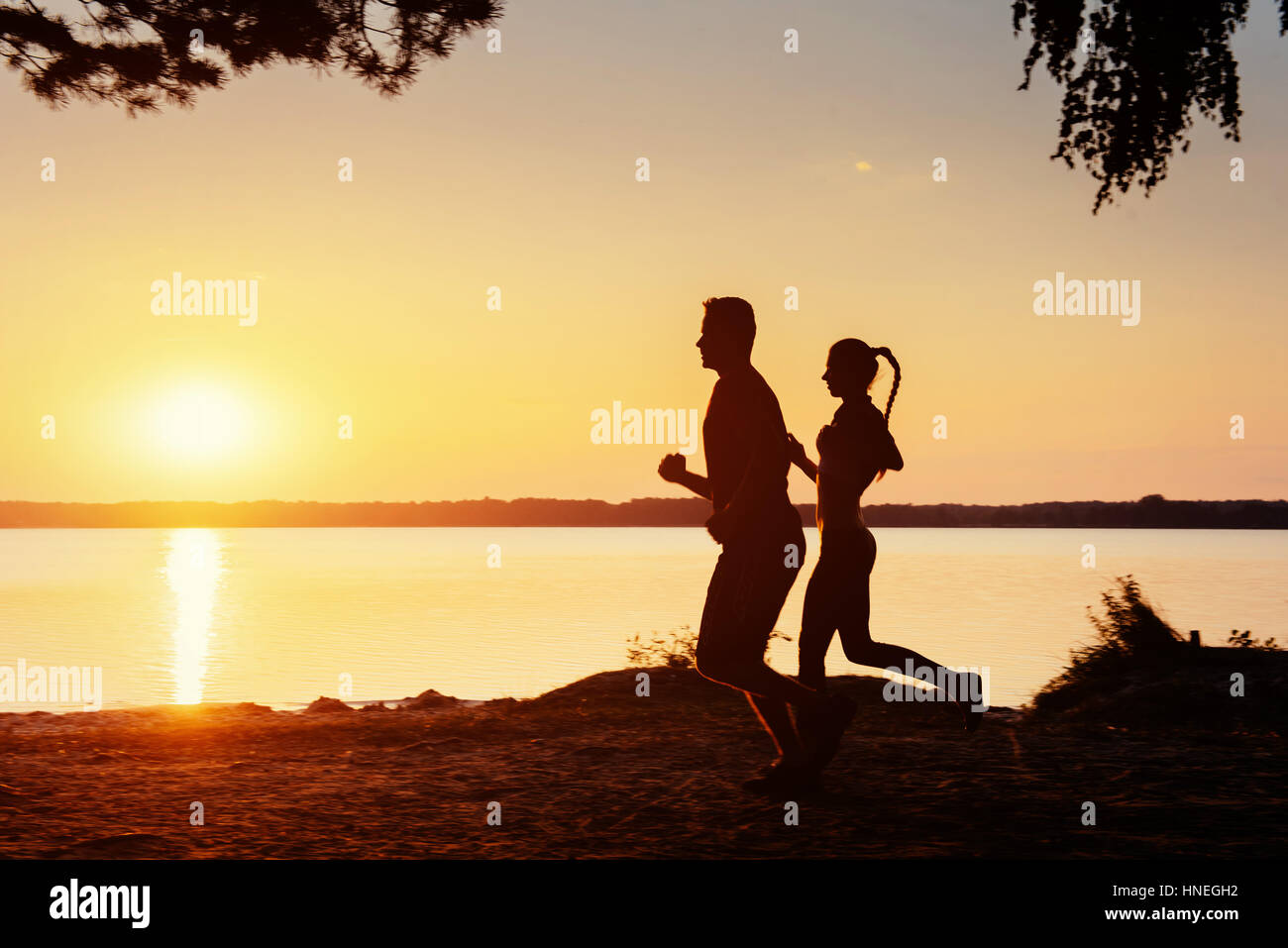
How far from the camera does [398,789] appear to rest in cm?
618

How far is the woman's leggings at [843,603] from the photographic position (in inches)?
230

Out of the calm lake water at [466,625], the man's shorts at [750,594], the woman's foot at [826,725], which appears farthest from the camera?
the calm lake water at [466,625]

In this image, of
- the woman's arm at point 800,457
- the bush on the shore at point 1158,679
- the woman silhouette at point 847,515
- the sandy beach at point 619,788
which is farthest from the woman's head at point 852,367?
the bush on the shore at point 1158,679

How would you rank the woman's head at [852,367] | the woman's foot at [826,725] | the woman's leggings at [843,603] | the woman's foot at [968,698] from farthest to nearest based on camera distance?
the woman's foot at [968,698]
the woman's head at [852,367]
the woman's leggings at [843,603]
the woman's foot at [826,725]

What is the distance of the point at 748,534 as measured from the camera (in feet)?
17.5

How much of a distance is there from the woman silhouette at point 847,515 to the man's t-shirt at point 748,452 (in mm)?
330

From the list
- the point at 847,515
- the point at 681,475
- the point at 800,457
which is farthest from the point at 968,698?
the point at 681,475

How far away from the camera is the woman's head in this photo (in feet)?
19.9

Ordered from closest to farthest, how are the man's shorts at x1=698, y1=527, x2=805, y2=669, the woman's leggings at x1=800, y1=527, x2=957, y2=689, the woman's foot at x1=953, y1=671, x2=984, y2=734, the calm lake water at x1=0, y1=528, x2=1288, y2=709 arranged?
the man's shorts at x1=698, y1=527, x2=805, y2=669
the woman's leggings at x1=800, y1=527, x2=957, y2=689
the woman's foot at x1=953, y1=671, x2=984, y2=734
the calm lake water at x1=0, y1=528, x2=1288, y2=709

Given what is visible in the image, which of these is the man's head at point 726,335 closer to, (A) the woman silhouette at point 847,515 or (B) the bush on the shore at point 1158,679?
(A) the woman silhouette at point 847,515

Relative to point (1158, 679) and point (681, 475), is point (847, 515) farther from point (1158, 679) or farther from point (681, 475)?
point (1158, 679)

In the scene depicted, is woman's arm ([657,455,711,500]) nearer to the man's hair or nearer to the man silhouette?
the man silhouette

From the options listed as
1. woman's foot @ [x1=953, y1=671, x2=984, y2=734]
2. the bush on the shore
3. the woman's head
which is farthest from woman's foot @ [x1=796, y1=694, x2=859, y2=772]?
the bush on the shore

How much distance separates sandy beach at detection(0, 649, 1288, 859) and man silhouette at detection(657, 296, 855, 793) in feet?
1.48
